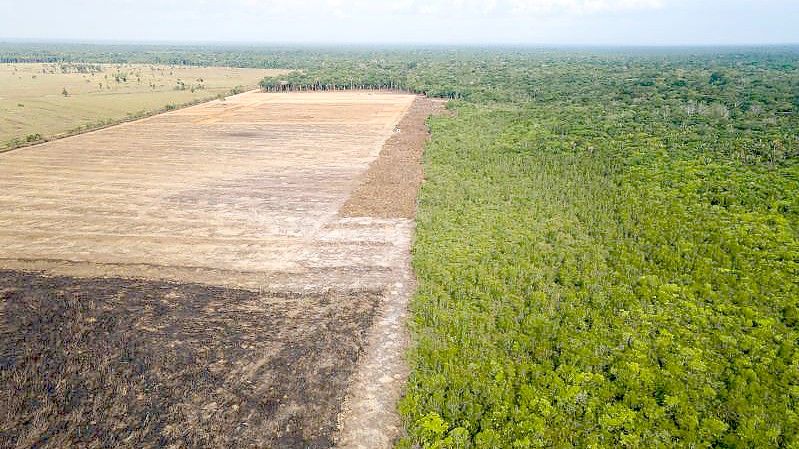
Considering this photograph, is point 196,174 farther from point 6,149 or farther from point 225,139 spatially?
point 6,149

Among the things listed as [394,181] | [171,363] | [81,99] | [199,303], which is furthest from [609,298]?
[81,99]

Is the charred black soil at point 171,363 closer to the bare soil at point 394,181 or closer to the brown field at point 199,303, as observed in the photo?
the brown field at point 199,303

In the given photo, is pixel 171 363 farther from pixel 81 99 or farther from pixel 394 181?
pixel 81 99

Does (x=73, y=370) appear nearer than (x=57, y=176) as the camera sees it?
Yes

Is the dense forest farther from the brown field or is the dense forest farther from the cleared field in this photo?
the cleared field

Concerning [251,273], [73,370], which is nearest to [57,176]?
[251,273]
